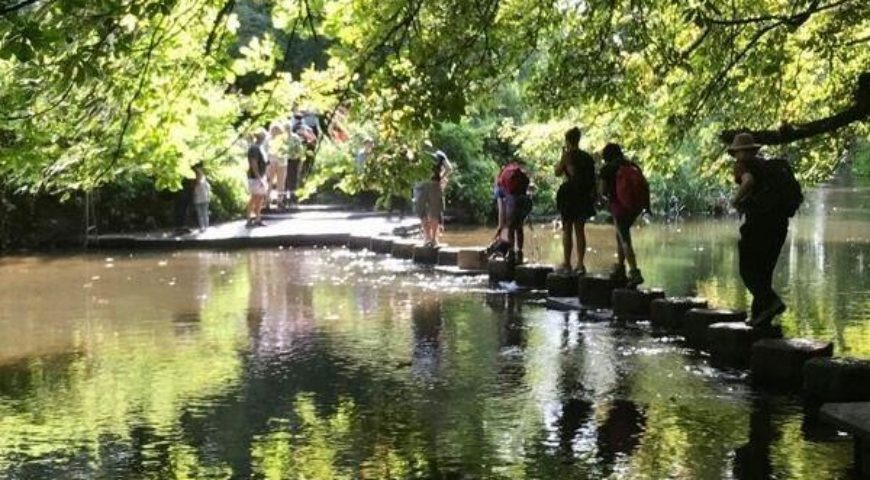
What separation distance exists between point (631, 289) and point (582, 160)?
6.97 ft

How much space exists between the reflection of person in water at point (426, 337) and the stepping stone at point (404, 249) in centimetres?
503

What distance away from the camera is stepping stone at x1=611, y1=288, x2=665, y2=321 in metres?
11.8

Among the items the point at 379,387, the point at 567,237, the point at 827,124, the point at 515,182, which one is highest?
the point at 827,124

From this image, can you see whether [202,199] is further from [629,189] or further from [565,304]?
[629,189]

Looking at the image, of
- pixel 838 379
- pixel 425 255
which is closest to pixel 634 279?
pixel 838 379

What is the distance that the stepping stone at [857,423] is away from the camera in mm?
6176

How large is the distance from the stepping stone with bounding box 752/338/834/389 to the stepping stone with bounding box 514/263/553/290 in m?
5.82

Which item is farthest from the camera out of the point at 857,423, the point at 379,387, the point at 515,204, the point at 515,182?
the point at 515,182

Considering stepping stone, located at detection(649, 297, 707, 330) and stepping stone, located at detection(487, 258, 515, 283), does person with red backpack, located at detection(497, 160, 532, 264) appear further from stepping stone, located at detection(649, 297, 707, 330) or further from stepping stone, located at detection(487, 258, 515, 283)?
stepping stone, located at detection(649, 297, 707, 330)

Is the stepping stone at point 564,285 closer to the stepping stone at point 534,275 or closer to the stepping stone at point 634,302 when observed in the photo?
the stepping stone at point 534,275

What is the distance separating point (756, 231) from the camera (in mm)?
9773

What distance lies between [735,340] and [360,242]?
499 inches

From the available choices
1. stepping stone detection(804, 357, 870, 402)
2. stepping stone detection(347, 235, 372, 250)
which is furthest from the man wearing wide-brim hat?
stepping stone detection(347, 235, 372, 250)

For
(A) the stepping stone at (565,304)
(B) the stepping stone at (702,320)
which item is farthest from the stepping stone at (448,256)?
(B) the stepping stone at (702,320)
